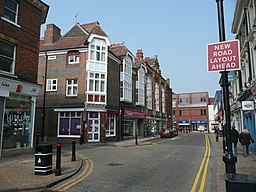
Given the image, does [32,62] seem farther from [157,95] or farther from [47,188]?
[157,95]

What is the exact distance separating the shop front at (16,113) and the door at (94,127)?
913 centimetres

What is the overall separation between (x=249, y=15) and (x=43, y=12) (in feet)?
47.0

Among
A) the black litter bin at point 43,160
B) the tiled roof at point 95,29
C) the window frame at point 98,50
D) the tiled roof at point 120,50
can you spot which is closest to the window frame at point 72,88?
the window frame at point 98,50

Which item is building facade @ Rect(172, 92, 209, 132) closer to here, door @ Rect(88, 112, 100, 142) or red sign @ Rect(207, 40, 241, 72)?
door @ Rect(88, 112, 100, 142)

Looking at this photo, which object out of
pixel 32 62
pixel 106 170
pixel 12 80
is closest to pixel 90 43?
pixel 32 62

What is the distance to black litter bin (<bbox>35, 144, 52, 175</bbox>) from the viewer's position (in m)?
8.48

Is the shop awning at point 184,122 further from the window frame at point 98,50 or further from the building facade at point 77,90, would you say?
the window frame at point 98,50

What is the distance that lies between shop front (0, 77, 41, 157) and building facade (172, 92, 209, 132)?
63.8m

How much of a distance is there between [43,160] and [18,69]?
7.92 m

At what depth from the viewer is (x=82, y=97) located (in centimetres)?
2406

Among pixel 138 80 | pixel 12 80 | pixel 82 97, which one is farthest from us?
pixel 138 80

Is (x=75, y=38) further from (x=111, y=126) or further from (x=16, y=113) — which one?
(x=16, y=113)

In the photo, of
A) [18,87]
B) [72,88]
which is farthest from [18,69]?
[72,88]

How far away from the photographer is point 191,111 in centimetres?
7600
